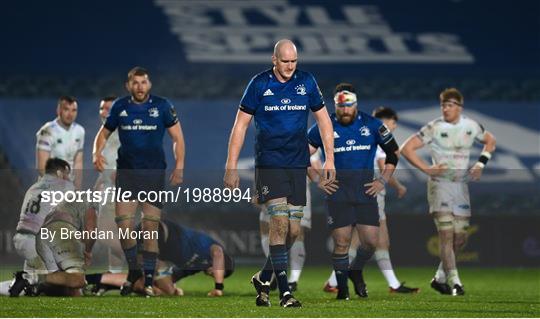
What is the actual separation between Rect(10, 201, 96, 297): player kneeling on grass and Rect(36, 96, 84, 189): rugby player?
235 centimetres

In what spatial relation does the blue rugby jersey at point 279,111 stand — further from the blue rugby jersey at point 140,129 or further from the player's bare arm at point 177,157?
the blue rugby jersey at point 140,129

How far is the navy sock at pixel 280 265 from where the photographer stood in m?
10.4

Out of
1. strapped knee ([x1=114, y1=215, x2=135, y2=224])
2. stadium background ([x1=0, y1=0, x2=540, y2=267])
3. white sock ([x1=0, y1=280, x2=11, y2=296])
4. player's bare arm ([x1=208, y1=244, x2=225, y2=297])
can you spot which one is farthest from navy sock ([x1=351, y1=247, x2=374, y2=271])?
stadium background ([x1=0, y1=0, x2=540, y2=267])

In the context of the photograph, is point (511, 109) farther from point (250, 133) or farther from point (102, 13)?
point (102, 13)

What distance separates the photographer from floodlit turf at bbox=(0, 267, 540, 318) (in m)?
9.76

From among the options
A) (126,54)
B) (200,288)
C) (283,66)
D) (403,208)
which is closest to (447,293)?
(200,288)

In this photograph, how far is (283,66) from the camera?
10.4 m

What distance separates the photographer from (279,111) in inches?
413

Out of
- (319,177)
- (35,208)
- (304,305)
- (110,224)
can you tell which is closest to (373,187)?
(319,177)

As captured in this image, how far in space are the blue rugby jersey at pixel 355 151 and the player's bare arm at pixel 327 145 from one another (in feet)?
4.49

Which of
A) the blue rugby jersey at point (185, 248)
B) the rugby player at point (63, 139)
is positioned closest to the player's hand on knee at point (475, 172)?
the blue rugby jersey at point (185, 248)

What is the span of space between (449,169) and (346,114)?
78.7 inches

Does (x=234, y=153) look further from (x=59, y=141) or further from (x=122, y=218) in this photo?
(x=59, y=141)

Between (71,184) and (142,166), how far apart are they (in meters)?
0.73
